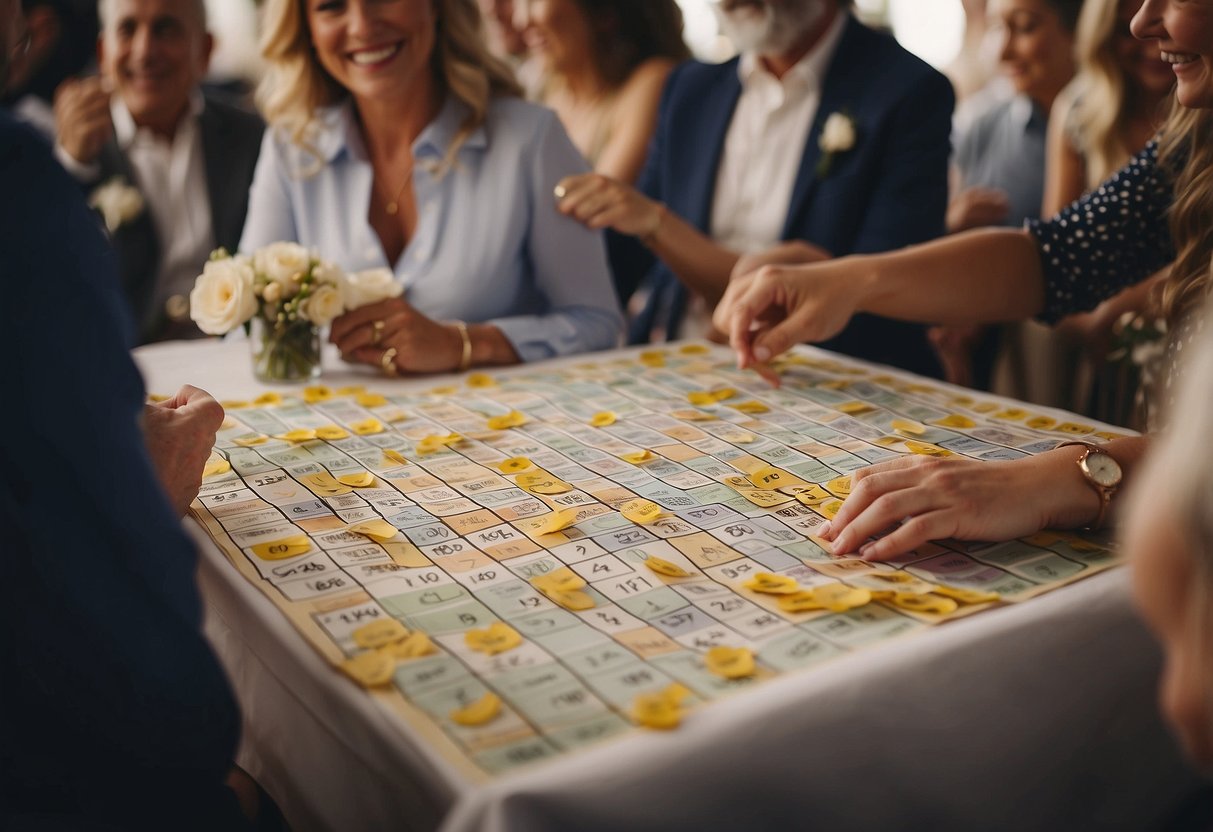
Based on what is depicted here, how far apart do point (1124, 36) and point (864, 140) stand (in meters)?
0.89

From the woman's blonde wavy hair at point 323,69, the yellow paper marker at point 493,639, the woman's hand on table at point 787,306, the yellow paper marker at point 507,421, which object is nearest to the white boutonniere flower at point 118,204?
the woman's blonde wavy hair at point 323,69

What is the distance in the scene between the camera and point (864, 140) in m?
2.51

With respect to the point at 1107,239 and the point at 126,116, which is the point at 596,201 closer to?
the point at 1107,239

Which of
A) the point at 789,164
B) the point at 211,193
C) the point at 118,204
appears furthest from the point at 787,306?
the point at 118,204

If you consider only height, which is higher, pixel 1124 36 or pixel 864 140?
pixel 1124 36

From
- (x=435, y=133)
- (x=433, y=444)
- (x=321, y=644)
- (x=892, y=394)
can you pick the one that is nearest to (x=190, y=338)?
(x=435, y=133)

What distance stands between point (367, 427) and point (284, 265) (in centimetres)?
40

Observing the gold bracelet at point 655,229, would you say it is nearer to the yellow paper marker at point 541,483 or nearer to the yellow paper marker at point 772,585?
the yellow paper marker at point 541,483

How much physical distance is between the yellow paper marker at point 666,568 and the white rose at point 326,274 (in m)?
0.96

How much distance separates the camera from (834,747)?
2.66 feet

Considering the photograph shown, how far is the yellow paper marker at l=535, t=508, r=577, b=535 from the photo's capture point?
1106mm

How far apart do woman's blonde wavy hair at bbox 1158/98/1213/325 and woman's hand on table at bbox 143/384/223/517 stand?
1301mm

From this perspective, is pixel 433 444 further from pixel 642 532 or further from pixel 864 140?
pixel 864 140

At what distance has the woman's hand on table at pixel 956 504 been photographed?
1050mm
